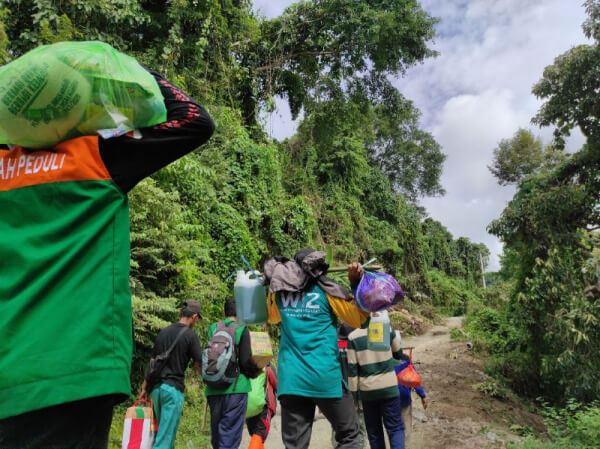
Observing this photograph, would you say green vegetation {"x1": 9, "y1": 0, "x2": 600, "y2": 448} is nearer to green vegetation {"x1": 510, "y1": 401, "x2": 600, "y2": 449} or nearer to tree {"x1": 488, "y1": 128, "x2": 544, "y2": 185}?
green vegetation {"x1": 510, "y1": 401, "x2": 600, "y2": 449}

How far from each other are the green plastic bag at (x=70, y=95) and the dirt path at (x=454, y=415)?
16.7 feet

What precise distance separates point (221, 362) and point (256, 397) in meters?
0.64

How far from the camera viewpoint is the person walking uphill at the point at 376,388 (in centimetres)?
409

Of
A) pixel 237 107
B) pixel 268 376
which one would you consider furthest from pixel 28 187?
pixel 237 107

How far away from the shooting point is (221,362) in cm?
A: 371

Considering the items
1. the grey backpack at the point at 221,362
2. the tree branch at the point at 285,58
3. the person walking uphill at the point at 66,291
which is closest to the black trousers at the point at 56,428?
the person walking uphill at the point at 66,291

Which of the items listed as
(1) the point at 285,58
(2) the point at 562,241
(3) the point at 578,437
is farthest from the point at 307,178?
(3) the point at 578,437

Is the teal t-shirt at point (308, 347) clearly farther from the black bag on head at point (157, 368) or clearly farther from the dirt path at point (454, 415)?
the dirt path at point (454, 415)

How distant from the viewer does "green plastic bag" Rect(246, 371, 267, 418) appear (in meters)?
4.00

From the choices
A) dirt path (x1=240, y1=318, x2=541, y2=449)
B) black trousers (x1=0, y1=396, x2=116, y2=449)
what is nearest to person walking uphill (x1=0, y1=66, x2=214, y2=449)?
black trousers (x1=0, y1=396, x2=116, y2=449)

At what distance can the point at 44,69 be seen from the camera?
3.86 feet

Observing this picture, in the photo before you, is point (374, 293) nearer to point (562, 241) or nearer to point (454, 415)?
point (454, 415)

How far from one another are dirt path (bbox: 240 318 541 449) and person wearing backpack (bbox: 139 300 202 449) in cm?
189

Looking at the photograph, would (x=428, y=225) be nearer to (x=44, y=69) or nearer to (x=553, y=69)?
(x=553, y=69)
